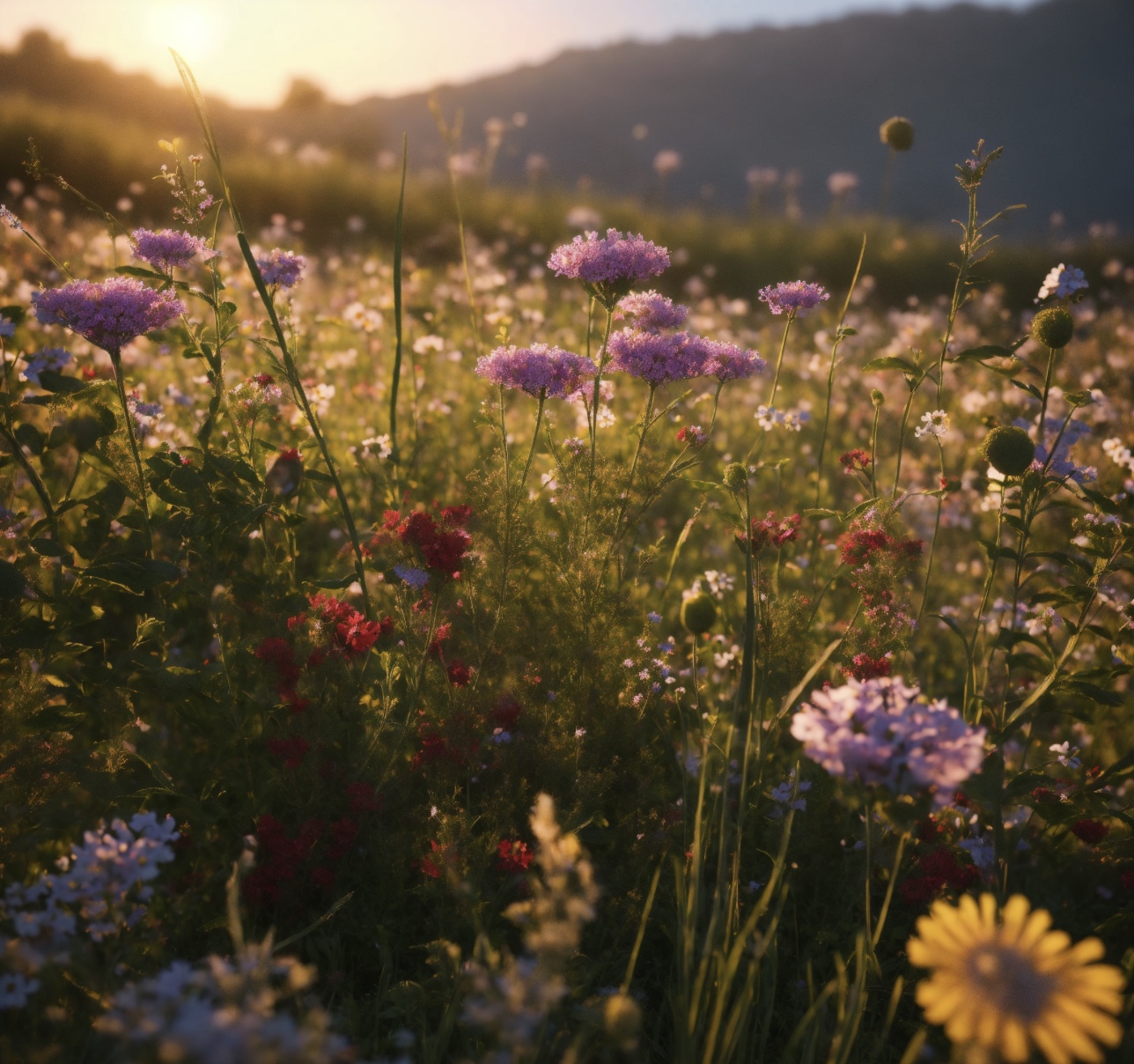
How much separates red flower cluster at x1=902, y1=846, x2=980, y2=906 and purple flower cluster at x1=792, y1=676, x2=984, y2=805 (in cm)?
96

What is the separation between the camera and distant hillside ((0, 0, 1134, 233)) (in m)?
49.7

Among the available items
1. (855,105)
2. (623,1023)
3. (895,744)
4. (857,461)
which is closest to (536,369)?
(857,461)

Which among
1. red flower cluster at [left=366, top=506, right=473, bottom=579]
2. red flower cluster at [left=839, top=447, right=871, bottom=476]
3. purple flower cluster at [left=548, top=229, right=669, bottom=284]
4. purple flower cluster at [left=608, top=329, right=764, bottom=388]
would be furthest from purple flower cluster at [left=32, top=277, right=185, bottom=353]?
red flower cluster at [left=839, top=447, right=871, bottom=476]

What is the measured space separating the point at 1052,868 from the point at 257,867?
2.31 meters

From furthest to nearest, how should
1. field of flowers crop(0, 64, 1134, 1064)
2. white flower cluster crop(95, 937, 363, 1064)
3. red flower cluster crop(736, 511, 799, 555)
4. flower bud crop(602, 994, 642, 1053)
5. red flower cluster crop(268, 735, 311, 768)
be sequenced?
red flower cluster crop(736, 511, 799, 555) → red flower cluster crop(268, 735, 311, 768) → field of flowers crop(0, 64, 1134, 1064) → flower bud crop(602, 994, 642, 1053) → white flower cluster crop(95, 937, 363, 1064)

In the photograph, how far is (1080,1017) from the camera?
0.89 metres

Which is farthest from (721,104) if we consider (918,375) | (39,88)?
(918,375)

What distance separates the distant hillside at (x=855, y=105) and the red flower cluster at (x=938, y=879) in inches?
1685

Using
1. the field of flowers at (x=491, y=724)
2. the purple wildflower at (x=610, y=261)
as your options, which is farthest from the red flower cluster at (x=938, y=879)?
the purple wildflower at (x=610, y=261)

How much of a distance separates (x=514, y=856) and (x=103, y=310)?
1.62m

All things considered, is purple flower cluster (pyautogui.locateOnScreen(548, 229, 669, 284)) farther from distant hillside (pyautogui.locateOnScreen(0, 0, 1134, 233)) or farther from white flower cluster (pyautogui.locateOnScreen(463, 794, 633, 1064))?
distant hillside (pyautogui.locateOnScreen(0, 0, 1134, 233))

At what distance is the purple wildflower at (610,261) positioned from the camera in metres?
2.20

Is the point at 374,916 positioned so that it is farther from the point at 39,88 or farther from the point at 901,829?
the point at 39,88

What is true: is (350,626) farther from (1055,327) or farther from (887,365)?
(1055,327)
